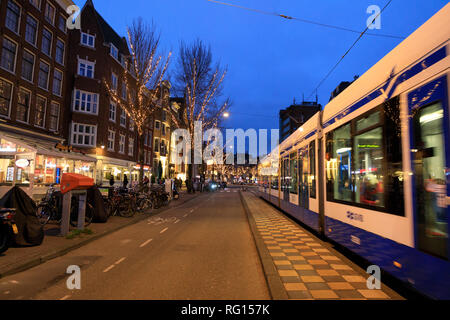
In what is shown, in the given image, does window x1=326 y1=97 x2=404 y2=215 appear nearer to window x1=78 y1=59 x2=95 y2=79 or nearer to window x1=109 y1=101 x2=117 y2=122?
window x1=78 y1=59 x2=95 y2=79

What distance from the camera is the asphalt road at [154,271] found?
409cm

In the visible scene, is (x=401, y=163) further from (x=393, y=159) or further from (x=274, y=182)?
(x=274, y=182)

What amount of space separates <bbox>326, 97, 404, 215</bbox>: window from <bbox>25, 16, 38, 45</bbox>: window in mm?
22345

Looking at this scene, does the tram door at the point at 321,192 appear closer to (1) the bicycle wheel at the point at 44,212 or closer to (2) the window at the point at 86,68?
(1) the bicycle wheel at the point at 44,212

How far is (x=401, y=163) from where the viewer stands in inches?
151

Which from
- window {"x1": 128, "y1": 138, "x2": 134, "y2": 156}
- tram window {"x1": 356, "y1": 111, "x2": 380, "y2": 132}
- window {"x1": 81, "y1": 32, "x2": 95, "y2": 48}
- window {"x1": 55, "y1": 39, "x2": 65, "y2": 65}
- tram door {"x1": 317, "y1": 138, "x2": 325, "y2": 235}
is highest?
window {"x1": 81, "y1": 32, "x2": 95, "y2": 48}

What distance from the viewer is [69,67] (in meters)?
26.3

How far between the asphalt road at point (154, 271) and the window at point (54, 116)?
17.9 metres

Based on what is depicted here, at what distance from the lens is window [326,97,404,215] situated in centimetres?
398

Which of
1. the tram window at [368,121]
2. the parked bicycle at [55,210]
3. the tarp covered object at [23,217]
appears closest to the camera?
the tram window at [368,121]

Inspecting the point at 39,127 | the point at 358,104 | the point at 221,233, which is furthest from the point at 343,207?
the point at 39,127

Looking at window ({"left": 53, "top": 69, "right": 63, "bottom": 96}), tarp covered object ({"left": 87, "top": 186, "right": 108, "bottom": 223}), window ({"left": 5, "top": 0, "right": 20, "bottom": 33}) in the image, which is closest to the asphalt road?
tarp covered object ({"left": 87, "top": 186, "right": 108, "bottom": 223})

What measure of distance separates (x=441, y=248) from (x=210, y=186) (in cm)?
4031

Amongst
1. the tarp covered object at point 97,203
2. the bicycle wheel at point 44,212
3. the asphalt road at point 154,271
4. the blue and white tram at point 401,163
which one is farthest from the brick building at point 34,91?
the blue and white tram at point 401,163
